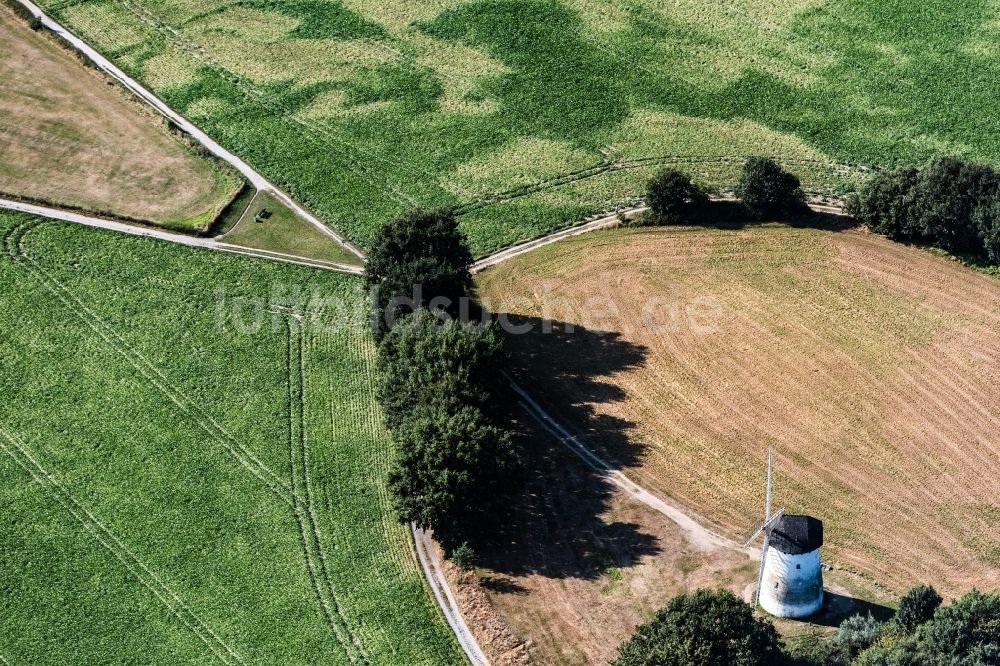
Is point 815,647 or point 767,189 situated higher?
point 767,189

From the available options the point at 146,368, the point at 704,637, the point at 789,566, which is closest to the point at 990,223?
the point at 789,566

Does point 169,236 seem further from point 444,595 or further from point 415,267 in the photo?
point 444,595

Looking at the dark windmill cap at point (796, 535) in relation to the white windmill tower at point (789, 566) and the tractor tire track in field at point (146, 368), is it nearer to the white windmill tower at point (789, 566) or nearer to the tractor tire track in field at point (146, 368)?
the white windmill tower at point (789, 566)

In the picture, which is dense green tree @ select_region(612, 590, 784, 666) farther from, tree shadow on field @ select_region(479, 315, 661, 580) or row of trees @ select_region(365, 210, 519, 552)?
row of trees @ select_region(365, 210, 519, 552)

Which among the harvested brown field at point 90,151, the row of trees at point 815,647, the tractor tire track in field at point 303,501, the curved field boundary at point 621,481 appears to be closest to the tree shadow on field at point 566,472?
the curved field boundary at point 621,481

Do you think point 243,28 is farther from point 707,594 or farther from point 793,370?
point 707,594

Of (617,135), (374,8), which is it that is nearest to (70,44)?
(374,8)
